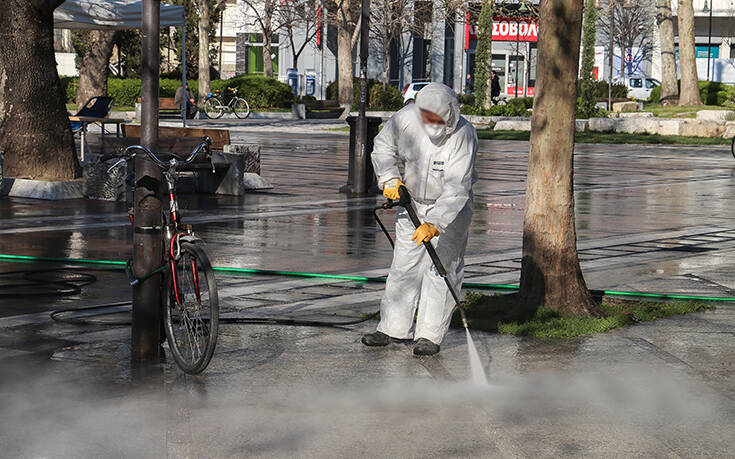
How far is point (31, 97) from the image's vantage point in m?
15.2

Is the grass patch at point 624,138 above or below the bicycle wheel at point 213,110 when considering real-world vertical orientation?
below

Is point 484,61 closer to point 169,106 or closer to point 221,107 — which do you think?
point 221,107

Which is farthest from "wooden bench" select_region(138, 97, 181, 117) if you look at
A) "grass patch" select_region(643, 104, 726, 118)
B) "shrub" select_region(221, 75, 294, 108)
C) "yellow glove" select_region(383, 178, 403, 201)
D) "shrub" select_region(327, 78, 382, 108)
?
"yellow glove" select_region(383, 178, 403, 201)

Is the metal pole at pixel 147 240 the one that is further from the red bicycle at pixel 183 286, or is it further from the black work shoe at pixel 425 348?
the black work shoe at pixel 425 348

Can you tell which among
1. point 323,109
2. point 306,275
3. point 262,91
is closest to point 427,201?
point 306,275

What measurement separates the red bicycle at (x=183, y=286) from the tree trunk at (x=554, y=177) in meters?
2.44

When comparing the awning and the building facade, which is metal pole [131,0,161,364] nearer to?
the awning

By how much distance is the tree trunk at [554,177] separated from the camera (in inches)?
297

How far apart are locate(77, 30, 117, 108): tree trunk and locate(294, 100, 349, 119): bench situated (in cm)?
1060

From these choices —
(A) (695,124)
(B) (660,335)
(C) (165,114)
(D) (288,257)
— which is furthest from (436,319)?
(C) (165,114)

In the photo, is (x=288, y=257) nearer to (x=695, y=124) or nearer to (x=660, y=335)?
(x=660, y=335)

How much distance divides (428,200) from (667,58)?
47.4m

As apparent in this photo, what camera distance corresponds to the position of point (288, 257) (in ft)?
33.8

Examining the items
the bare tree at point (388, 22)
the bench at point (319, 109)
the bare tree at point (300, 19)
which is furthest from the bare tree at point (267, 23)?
the bench at point (319, 109)
